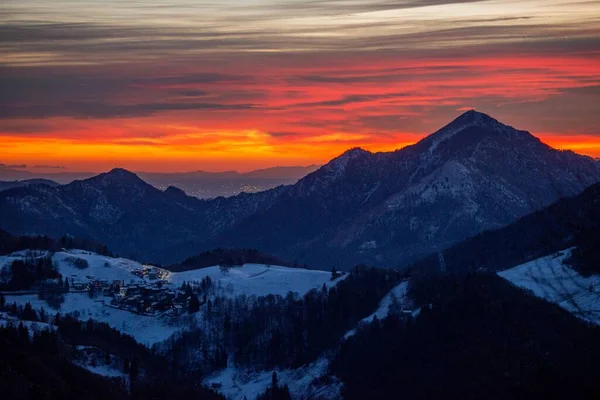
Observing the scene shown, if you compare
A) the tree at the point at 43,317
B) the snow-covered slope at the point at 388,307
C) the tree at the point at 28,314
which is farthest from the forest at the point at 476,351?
the tree at the point at 28,314

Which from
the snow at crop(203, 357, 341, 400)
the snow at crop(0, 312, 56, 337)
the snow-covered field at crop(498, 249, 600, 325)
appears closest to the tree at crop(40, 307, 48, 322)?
the snow at crop(0, 312, 56, 337)

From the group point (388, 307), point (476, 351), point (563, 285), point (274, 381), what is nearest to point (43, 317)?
point (274, 381)

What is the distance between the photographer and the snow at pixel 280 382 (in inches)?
6614

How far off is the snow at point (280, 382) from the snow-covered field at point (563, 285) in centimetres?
3284

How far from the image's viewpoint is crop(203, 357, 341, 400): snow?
551 ft

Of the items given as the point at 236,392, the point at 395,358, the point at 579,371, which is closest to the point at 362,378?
the point at 395,358

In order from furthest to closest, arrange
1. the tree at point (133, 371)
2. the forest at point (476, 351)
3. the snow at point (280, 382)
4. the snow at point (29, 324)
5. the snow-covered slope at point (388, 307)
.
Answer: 1. the snow-covered slope at point (388, 307)
2. the snow at point (280, 382)
3. the snow at point (29, 324)
4. the tree at point (133, 371)
5. the forest at point (476, 351)

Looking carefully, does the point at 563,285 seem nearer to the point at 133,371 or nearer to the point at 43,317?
the point at 133,371

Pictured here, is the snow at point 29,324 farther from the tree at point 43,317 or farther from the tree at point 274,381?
the tree at point 274,381

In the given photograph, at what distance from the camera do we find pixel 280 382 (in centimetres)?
17750

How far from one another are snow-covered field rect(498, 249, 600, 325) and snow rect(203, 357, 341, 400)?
108ft

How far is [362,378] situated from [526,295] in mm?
27976

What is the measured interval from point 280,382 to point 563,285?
141ft

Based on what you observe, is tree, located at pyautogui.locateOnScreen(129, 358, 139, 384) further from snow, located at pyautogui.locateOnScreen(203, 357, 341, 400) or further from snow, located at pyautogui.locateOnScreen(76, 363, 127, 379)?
snow, located at pyautogui.locateOnScreen(203, 357, 341, 400)
